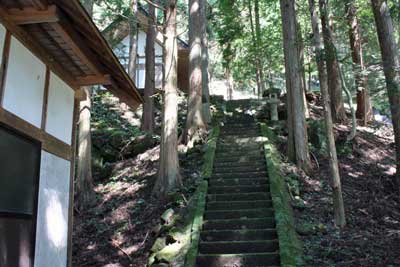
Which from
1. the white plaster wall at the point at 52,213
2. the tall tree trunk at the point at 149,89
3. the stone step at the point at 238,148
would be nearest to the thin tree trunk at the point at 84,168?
the stone step at the point at 238,148

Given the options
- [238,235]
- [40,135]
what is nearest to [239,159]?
[238,235]

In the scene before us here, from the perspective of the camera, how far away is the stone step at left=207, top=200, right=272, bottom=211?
9086 mm

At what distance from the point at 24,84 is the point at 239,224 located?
5.44m

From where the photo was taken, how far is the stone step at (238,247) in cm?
743

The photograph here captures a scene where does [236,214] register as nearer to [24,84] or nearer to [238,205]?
[238,205]

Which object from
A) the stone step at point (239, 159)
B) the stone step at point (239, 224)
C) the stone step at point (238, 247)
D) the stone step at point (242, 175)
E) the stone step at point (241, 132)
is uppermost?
the stone step at point (241, 132)

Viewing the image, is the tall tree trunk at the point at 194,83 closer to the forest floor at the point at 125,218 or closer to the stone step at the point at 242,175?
the forest floor at the point at 125,218

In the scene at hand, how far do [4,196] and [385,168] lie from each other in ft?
36.3

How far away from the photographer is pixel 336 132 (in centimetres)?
1404

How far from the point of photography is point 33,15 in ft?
13.4

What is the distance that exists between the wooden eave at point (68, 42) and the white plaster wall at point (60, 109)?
0.47 ft

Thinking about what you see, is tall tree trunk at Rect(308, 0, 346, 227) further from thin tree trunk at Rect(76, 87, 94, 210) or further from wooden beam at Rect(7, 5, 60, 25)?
wooden beam at Rect(7, 5, 60, 25)

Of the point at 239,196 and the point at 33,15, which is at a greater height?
the point at 33,15

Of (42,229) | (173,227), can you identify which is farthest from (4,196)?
(173,227)
